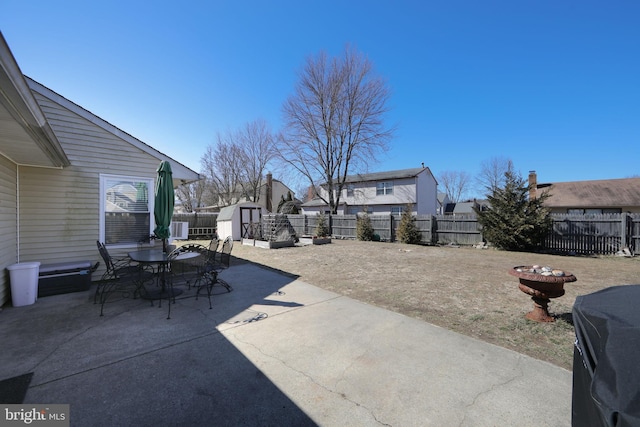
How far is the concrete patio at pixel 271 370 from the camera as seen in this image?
222 cm

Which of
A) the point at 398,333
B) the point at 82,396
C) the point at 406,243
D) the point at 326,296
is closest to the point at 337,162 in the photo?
the point at 406,243

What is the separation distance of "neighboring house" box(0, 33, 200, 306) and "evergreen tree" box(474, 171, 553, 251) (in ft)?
42.0

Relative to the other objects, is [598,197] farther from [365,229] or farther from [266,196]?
[266,196]

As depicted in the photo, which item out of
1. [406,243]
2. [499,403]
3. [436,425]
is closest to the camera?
[436,425]

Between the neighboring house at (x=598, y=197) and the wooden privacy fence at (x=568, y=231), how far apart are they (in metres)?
10.8

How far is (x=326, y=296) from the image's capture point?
5520 mm

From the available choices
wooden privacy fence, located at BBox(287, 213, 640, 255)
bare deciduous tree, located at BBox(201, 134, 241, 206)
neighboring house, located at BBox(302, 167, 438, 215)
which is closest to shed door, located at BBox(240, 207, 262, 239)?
wooden privacy fence, located at BBox(287, 213, 640, 255)

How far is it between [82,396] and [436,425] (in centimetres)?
303

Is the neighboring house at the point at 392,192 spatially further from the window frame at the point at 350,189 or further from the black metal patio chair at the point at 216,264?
the black metal patio chair at the point at 216,264

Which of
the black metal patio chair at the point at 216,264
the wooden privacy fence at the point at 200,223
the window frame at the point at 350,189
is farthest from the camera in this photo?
the window frame at the point at 350,189

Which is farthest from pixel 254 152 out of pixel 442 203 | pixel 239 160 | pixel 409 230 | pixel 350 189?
pixel 442 203

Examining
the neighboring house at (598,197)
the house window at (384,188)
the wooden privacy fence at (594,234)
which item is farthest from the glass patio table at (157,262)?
the neighboring house at (598,197)

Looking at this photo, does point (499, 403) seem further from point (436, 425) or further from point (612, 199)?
point (612, 199)

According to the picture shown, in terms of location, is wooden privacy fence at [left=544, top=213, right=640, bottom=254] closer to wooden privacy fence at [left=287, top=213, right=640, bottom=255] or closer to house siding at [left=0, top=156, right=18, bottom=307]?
wooden privacy fence at [left=287, top=213, right=640, bottom=255]
